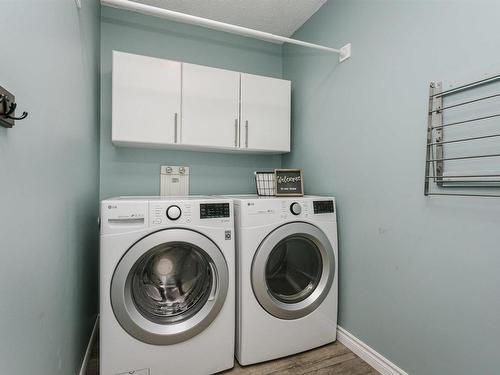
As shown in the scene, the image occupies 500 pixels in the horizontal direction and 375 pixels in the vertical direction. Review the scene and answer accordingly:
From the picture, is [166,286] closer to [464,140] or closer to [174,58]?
[464,140]

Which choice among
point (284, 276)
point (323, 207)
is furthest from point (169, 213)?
point (323, 207)

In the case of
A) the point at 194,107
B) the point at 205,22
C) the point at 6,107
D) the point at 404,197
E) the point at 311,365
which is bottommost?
the point at 311,365

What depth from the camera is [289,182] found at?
1926mm

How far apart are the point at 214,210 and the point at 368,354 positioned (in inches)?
49.9

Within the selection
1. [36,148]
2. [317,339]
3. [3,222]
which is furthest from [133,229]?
[317,339]

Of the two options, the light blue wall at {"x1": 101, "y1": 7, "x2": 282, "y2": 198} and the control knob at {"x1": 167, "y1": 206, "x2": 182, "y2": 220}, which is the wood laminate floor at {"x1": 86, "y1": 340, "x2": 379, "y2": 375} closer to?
the control knob at {"x1": 167, "y1": 206, "x2": 182, "y2": 220}

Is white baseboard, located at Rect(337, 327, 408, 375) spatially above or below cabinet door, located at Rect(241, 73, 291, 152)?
below

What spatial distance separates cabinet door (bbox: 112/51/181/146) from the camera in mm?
1792

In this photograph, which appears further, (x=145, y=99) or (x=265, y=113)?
(x=265, y=113)

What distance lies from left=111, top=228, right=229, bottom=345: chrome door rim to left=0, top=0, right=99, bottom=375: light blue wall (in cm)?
22

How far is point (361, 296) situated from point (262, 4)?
219 cm

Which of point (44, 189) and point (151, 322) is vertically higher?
point (44, 189)

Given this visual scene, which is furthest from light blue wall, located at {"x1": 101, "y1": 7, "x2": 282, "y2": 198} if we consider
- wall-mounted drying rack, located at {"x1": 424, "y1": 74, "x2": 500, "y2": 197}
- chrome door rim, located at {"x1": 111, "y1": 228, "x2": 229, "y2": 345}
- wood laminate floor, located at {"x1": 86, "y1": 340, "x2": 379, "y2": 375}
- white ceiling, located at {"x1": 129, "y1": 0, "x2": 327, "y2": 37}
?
wall-mounted drying rack, located at {"x1": 424, "y1": 74, "x2": 500, "y2": 197}

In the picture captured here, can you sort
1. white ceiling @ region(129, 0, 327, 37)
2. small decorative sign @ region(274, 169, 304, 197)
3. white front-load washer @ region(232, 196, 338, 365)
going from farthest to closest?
white ceiling @ region(129, 0, 327, 37) → small decorative sign @ region(274, 169, 304, 197) → white front-load washer @ region(232, 196, 338, 365)
